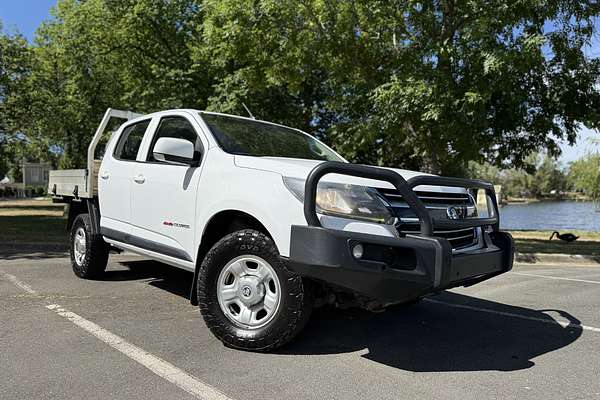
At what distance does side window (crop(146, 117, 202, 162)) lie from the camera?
4832 mm

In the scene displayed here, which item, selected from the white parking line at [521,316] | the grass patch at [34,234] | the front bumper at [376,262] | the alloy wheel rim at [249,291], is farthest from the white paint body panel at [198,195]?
the grass patch at [34,234]

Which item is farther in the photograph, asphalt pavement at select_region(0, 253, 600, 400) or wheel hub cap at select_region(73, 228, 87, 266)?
wheel hub cap at select_region(73, 228, 87, 266)

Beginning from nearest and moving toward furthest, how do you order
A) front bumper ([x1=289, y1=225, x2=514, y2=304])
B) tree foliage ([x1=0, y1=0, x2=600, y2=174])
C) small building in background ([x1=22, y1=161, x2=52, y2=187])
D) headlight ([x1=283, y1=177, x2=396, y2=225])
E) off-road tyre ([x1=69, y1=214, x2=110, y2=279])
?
front bumper ([x1=289, y1=225, x2=514, y2=304]) < headlight ([x1=283, y1=177, x2=396, y2=225]) < off-road tyre ([x1=69, y1=214, x2=110, y2=279]) < tree foliage ([x1=0, y1=0, x2=600, y2=174]) < small building in background ([x1=22, y1=161, x2=52, y2=187])

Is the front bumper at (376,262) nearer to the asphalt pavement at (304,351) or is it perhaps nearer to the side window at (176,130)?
the asphalt pavement at (304,351)

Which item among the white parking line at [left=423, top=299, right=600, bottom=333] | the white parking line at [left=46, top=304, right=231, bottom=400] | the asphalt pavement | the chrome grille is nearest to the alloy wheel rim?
the asphalt pavement

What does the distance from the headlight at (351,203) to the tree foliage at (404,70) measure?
264 inches

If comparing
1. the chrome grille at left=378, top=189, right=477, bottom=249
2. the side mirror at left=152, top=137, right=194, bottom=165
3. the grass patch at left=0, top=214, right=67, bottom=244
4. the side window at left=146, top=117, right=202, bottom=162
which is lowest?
the grass patch at left=0, top=214, right=67, bottom=244

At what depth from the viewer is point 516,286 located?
7227 millimetres

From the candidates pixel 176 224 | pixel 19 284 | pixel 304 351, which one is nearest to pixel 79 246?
pixel 19 284

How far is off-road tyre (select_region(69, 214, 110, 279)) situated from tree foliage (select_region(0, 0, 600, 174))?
629cm

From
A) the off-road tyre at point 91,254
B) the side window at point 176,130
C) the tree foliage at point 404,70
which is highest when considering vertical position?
the tree foliage at point 404,70

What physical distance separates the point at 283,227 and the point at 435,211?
1111 mm

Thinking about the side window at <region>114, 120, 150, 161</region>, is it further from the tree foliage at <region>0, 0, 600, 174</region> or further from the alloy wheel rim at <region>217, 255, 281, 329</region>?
the tree foliage at <region>0, 0, 600, 174</region>

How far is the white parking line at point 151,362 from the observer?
3.20 m
